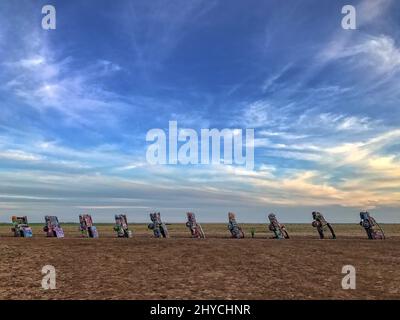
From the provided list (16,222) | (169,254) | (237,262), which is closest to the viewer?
(237,262)

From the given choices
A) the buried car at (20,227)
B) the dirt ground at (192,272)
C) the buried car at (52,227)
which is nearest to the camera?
the dirt ground at (192,272)

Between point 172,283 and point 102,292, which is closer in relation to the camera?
point 102,292

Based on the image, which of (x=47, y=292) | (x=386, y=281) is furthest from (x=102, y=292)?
(x=386, y=281)

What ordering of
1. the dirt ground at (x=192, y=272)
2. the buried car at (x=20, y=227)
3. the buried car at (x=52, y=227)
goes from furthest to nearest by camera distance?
the buried car at (x=20, y=227) → the buried car at (x=52, y=227) → the dirt ground at (x=192, y=272)

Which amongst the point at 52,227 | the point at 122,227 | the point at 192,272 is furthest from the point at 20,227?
the point at 192,272

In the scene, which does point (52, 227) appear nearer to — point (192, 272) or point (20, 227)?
point (20, 227)

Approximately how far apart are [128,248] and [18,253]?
8118 millimetres

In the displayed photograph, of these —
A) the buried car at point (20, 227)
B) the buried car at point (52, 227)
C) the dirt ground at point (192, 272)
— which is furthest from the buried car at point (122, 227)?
the dirt ground at point (192, 272)

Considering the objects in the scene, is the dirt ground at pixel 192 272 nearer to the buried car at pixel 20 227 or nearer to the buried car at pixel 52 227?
the buried car at pixel 52 227

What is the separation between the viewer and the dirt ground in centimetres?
2097

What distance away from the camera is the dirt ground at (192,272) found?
2097 cm
